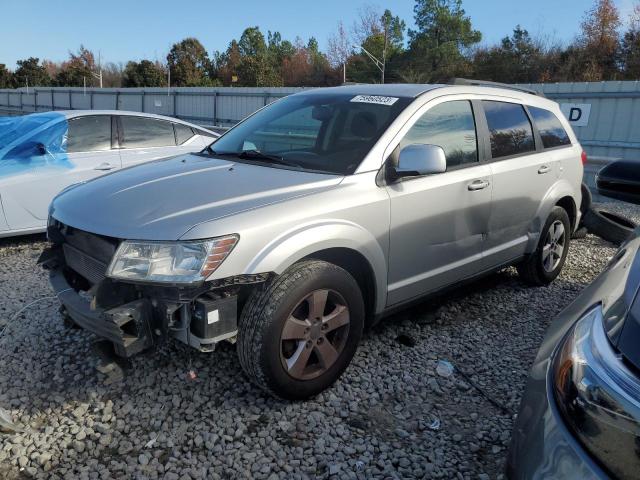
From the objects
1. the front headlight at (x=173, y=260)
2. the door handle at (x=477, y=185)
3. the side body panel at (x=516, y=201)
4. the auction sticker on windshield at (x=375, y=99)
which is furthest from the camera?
the side body panel at (x=516, y=201)

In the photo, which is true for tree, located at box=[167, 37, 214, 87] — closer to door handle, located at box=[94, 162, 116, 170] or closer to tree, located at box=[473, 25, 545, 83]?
tree, located at box=[473, 25, 545, 83]

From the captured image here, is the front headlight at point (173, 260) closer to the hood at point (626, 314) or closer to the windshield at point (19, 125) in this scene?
the hood at point (626, 314)

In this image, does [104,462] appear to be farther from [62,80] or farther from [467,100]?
[62,80]

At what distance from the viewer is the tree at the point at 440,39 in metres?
50.2

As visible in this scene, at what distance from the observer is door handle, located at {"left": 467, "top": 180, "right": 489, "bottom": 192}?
3613mm

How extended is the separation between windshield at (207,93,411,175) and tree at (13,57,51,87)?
6763 cm

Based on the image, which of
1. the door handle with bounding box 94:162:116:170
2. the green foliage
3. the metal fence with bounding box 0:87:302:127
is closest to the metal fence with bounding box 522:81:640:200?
the metal fence with bounding box 0:87:302:127

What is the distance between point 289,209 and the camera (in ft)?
8.71

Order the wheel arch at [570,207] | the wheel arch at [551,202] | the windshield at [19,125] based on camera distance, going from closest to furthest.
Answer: the wheel arch at [551,202] → the wheel arch at [570,207] → the windshield at [19,125]

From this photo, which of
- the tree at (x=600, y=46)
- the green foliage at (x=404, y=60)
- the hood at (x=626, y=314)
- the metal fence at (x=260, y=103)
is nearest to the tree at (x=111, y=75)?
the green foliage at (x=404, y=60)

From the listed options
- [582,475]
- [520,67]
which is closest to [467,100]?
[582,475]

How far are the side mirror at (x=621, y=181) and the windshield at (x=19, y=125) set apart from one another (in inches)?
219

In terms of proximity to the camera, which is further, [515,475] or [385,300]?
[385,300]

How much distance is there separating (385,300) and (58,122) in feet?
15.0
